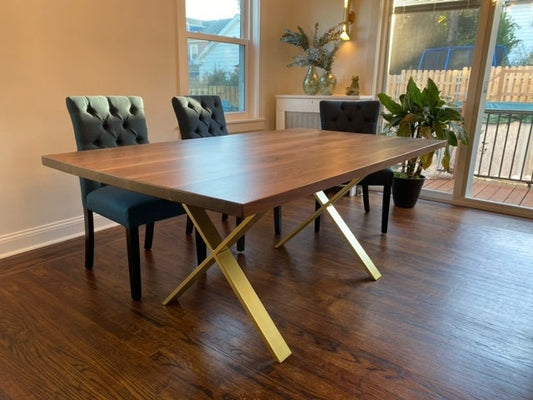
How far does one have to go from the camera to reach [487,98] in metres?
3.56

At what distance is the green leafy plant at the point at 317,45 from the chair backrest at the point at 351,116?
3.50 feet

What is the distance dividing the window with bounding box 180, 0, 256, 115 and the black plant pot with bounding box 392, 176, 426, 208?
1.78 metres

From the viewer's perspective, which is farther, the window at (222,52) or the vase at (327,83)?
the vase at (327,83)

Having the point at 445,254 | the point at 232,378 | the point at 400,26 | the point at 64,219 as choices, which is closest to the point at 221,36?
the point at 400,26

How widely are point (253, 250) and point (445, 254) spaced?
1.29 meters

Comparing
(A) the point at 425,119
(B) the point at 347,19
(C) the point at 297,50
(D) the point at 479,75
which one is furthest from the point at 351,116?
(C) the point at 297,50

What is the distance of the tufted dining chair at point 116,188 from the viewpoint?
1.93 m

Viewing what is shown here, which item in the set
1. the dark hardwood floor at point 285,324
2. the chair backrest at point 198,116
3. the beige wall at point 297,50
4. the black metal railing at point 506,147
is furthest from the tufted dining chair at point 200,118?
the black metal railing at point 506,147

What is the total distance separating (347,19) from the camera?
3.98m

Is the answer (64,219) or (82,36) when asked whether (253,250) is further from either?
(82,36)

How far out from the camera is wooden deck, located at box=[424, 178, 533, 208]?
3.76m

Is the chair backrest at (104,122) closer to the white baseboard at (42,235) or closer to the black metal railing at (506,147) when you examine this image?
the white baseboard at (42,235)

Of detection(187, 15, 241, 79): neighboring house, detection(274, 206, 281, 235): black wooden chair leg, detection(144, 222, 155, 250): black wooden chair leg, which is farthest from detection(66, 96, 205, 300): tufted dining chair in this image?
detection(187, 15, 241, 79): neighboring house

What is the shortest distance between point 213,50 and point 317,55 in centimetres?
109
